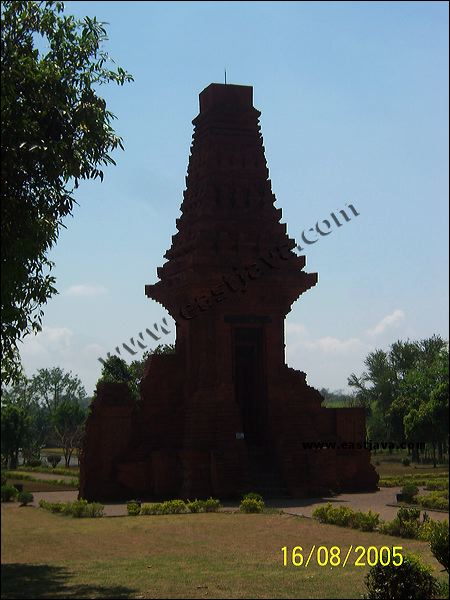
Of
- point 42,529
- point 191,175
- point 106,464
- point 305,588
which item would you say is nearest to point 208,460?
point 106,464

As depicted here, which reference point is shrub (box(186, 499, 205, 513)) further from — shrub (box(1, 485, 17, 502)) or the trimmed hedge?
shrub (box(1, 485, 17, 502))

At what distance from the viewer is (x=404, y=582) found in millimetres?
9859

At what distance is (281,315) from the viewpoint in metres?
27.7

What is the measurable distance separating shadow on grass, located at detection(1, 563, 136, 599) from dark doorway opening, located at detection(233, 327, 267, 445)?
630 inches

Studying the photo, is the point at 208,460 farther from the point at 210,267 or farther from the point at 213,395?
the point at 210,267

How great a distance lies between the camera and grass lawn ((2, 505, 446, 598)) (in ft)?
35.5

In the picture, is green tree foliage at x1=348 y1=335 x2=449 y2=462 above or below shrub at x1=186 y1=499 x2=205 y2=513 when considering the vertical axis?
above

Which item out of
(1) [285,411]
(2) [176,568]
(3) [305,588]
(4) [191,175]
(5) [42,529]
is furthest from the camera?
(4) [191,175]

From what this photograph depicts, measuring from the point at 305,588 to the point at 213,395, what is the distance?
15.4 metres

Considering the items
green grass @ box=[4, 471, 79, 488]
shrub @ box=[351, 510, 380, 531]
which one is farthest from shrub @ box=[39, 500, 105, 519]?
green grass @ box=[4, 471, 79, 488]

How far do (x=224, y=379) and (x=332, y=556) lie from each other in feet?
43.2

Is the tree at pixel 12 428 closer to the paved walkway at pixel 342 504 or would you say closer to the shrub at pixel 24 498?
the paved walkway at pixel 342 504

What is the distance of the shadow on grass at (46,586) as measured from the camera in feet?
33.9

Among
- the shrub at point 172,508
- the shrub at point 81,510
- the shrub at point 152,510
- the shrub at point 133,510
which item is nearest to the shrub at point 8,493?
the shrub at point 81,510
